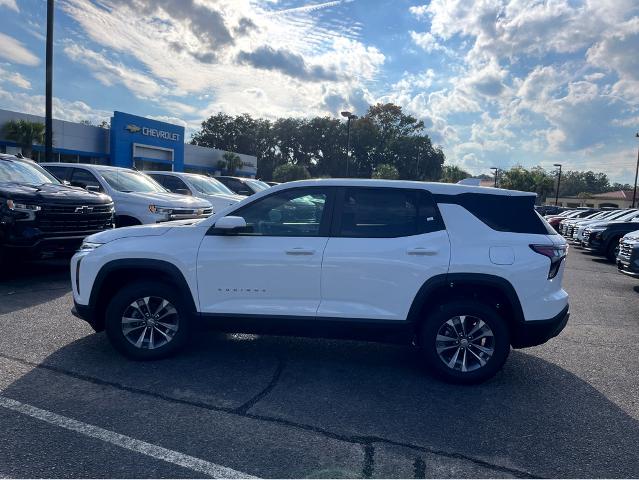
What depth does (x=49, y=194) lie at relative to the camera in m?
7.86

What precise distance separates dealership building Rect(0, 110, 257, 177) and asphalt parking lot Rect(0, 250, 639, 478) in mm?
27394

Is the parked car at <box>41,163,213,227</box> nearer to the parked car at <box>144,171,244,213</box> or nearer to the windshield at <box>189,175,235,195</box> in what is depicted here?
the parked car at <box>144,171,244,213</box>

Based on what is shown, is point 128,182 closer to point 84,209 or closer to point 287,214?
point 84,209

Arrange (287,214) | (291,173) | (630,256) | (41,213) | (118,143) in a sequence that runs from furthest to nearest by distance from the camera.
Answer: (291,173)
(118,143)
(630,256)
(41,213)
(287,214)

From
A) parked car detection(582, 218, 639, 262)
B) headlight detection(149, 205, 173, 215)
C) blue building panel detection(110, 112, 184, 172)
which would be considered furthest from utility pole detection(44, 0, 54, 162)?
blue building panel detection(110, 112, 184, 172)

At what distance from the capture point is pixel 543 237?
174 inches

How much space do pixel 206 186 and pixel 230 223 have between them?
31.5ft

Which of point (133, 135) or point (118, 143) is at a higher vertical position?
point (133, 135)

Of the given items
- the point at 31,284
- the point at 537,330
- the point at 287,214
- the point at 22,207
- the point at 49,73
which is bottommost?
the point at 31,284

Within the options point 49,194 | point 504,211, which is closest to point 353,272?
point 504,211

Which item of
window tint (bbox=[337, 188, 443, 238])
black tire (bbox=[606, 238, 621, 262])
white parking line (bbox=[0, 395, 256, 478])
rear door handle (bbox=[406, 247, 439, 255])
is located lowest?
white parking line (bbox=[0, 395, 256, 478])

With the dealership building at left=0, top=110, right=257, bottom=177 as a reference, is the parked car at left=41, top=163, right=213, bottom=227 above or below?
below

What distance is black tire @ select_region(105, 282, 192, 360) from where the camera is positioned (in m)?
4.65

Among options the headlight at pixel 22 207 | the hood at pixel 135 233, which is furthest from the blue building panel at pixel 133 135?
the hood at pixel 135 233
